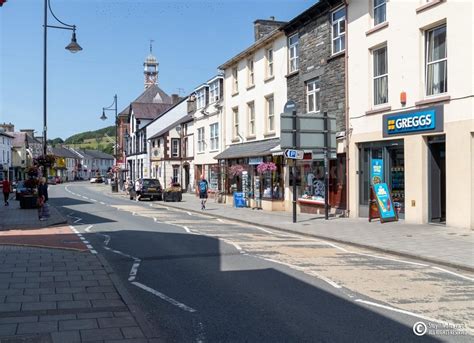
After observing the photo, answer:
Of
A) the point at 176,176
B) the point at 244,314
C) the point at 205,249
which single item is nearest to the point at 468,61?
the point at 205,249

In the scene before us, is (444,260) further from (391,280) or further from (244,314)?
(244,314)

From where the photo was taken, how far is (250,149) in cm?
2777

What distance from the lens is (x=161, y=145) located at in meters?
50.7

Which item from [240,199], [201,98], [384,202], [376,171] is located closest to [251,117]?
[240,199]

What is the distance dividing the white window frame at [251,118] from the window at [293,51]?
5.03 meters

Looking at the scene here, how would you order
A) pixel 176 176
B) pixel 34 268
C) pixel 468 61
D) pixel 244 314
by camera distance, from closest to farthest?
1. pixel 244 314
2. pixel 34 268
3. pixel 468 61
4. pixel 176 176

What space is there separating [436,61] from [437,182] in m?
3.85

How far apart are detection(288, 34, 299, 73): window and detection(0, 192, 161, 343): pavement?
15.7 metres

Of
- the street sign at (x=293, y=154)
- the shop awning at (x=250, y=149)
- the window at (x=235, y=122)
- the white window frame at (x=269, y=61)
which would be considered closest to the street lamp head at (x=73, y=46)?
the street sign at (x=293, y=154)

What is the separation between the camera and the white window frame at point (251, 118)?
2930 centimetres

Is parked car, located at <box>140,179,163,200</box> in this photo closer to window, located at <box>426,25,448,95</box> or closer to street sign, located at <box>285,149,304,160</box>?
street sign, located at <box>285,149,304,160</box>

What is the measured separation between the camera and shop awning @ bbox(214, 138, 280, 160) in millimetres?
25136

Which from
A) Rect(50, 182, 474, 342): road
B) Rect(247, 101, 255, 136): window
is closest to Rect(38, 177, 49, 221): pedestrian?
Rect(50, 182, 474, 342): road

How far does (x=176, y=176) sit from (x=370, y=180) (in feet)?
103
